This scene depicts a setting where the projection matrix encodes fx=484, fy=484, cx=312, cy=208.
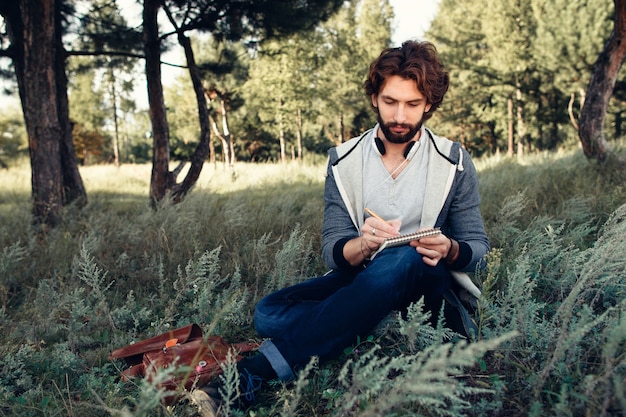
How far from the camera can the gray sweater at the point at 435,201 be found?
2533 millimetres

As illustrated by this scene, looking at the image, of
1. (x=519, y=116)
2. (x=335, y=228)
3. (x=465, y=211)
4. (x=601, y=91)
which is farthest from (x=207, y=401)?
(x=519, y=116)

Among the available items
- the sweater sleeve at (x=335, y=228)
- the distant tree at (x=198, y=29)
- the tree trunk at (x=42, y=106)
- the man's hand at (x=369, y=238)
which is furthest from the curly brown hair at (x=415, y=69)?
the distant tree at (x=198, y=29)

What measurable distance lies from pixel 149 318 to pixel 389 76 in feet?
7.13

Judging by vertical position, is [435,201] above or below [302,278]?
above

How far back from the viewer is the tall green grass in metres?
1.68

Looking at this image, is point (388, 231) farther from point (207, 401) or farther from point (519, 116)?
point (519, 116)

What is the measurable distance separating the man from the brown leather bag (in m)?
0.21

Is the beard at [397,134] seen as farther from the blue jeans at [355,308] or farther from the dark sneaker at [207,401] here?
the dark sneaker at [207,401]

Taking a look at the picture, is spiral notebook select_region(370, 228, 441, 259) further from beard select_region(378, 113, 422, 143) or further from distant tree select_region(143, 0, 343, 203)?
distant tree select_region(143, 0, 343, 203)

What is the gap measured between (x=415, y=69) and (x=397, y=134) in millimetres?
349

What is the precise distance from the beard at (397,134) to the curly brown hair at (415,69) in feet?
0.61

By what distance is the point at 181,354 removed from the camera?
2398mm

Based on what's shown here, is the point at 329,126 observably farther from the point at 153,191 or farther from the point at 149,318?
the point at 149,318

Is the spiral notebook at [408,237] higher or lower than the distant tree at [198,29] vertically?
lower
